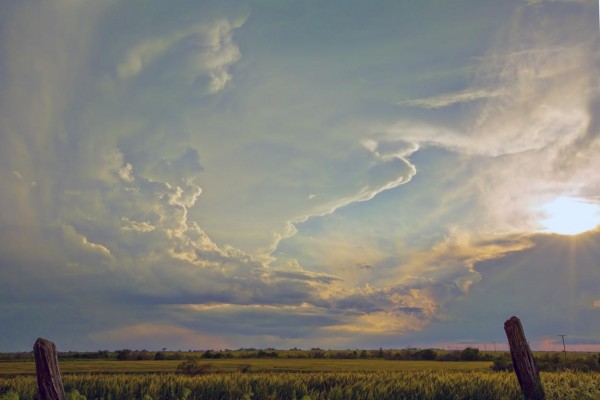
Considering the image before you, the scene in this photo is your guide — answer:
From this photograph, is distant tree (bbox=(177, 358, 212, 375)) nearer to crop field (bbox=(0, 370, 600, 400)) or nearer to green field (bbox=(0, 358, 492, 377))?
green field (bbox=(0, 358, 492, 377))

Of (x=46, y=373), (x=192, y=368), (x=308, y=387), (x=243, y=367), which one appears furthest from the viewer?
(x=243, y=367)

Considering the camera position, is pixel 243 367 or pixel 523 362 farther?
pixel 243 367

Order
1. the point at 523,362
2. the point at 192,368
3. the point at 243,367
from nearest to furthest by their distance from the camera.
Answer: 1. the point at 523,362
2. the point at 192,368
3. the point at 243,367

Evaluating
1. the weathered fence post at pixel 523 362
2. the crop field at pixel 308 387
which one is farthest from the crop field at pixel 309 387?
the weathered fence post at pixel 523 362

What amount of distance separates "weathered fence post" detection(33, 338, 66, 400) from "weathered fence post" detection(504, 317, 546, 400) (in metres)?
12.7

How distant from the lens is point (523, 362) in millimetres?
17188

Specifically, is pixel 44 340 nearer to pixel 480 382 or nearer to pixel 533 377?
pixel 533 377

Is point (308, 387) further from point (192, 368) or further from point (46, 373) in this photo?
point (192, 368)

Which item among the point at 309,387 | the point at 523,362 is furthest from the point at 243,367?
the point at 523,362

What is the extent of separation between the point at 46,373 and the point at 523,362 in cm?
1334

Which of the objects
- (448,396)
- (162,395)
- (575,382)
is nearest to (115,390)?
(162,395)

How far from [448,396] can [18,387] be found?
1559 centimetres

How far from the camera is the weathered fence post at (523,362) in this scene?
17031 mm

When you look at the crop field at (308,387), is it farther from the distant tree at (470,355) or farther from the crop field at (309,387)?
the distant tree at (470,355)
